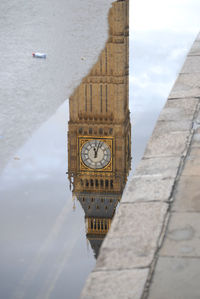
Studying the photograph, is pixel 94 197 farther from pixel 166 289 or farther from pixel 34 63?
pixel 34 63

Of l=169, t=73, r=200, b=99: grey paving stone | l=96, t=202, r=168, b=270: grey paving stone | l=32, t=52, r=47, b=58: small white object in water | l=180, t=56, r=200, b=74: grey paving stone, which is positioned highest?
l=32, t=52, r=47, b=58: small white object in water

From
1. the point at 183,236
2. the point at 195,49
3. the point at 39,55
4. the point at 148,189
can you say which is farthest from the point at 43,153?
the point at 39,55

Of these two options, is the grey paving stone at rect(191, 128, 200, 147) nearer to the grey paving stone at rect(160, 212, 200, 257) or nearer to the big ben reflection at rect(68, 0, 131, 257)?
the big ben reflection at rect(68, 0, 131, 257)

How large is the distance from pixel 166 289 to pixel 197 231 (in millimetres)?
869

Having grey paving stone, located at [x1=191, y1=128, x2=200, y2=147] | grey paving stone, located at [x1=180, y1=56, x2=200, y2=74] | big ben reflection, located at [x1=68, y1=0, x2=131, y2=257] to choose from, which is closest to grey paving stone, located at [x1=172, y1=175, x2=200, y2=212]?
big ben reflection, located at [x1=68, y1=0, x2=131, y2=257]

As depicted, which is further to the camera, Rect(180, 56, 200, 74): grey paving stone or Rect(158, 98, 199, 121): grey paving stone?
Rect(180, 56, 200, 74): grey paving stone

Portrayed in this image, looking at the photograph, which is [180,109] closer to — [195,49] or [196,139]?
[196,139]

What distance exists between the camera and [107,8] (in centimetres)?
2367

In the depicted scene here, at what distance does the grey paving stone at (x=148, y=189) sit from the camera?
5.99 meters

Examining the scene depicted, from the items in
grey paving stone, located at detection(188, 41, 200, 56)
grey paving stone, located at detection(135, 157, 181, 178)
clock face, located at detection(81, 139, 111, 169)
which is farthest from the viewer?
grey paving stone, located at detection(188, 41, 200, 56)

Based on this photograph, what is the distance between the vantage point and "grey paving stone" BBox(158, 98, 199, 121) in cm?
832

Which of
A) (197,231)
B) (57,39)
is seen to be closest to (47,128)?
(197,231)

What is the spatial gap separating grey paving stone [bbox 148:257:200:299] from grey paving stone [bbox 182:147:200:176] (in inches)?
67.6

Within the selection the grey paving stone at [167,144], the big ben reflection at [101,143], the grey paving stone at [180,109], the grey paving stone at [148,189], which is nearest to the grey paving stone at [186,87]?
the grey paving stone at [180,109]
